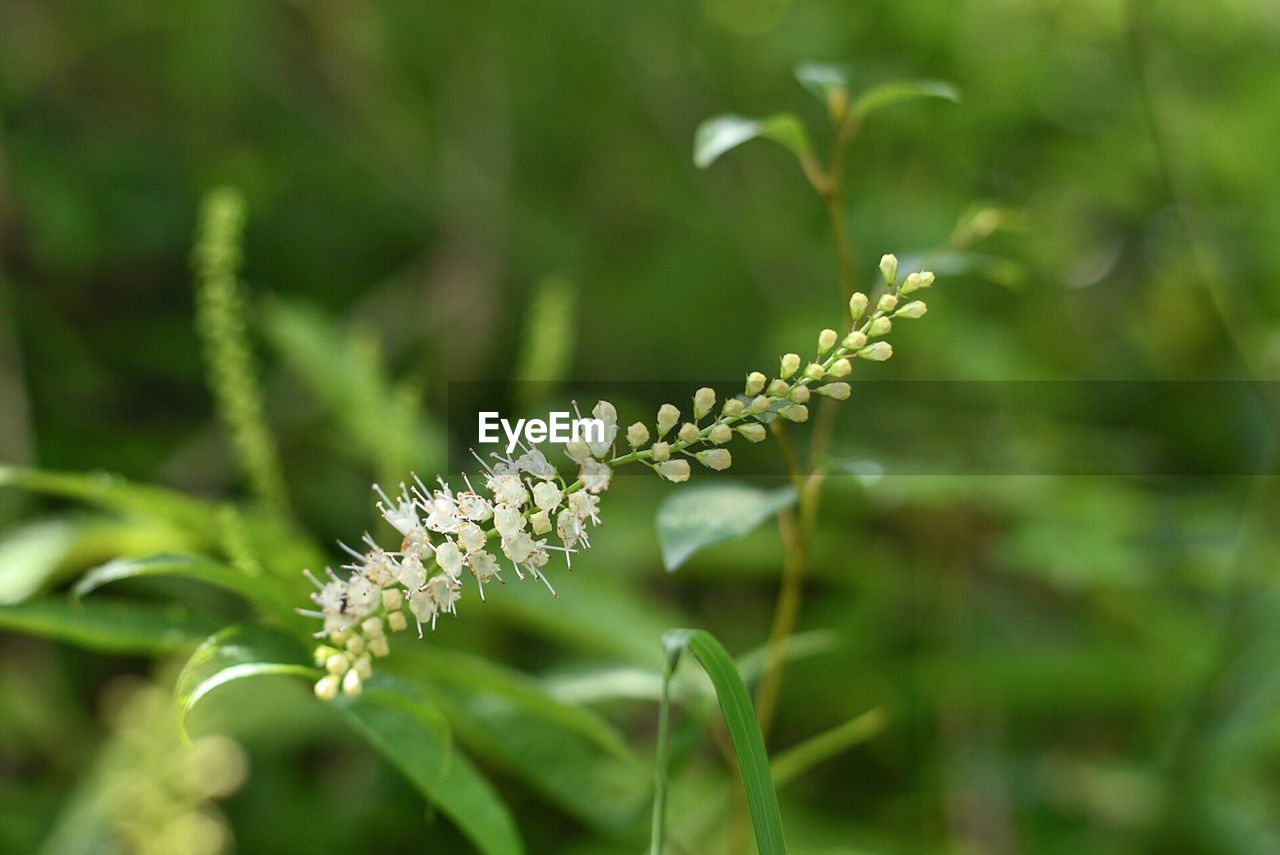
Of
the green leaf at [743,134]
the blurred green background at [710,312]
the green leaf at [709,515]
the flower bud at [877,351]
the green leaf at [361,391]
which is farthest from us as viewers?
the blurred green background at [710,312]

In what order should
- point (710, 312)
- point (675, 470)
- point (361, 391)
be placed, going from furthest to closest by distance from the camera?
point (710, 312), point (361, 391), point (675, 470)

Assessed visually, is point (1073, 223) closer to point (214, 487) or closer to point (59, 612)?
point (214, 487)

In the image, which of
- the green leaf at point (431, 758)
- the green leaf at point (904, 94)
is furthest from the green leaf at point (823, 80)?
the green leaf at point (431, 758)

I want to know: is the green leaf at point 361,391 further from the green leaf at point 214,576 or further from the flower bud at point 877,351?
the flower bud at point 877,351

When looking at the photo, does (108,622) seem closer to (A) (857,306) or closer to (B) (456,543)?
(B) (456,543)

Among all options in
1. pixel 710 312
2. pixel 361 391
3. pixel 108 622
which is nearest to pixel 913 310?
pixel 108 622
